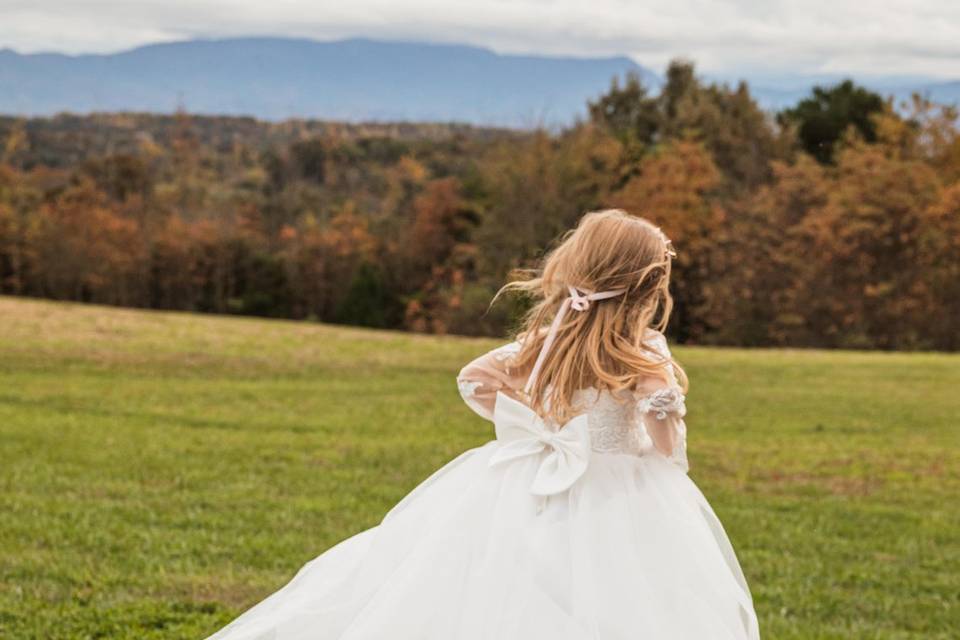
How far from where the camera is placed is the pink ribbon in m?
3.87

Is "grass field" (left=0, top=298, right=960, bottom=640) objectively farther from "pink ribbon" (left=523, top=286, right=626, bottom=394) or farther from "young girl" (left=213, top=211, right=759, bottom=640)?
"pink ribbon" (left=523, top=286, right=626, bottom=394)

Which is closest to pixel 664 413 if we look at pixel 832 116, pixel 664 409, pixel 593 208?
pixel 664 409

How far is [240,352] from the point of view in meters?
22.9

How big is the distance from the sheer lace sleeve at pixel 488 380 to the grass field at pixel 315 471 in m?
2.11

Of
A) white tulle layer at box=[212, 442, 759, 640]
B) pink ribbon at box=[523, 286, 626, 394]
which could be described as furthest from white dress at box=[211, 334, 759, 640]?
pink ribbon at box=[523, 286, 626, 394]

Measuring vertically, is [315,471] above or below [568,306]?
below

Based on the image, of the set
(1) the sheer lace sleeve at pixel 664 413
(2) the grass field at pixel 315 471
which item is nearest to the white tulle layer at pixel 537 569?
(1) the sheer lace sleeve at pixel 664 413

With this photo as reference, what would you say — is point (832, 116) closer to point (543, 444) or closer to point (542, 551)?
point (543, 444)

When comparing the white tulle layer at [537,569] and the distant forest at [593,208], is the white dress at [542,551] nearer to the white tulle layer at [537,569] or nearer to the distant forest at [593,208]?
the white tulle layer at [537,569]

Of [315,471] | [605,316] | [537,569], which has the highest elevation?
[605,316]

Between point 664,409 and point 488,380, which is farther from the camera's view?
point 488,380

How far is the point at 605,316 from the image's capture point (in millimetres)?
3904

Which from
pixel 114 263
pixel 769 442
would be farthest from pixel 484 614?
pixel 114 263

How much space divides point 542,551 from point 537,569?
0.07 m
